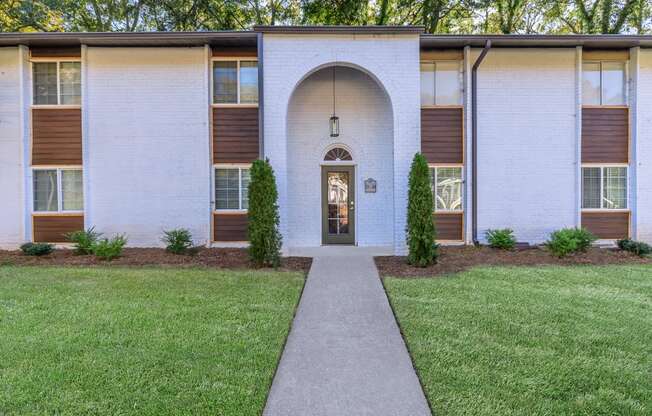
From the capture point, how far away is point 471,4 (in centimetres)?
1503

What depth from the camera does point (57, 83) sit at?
31.6 feet

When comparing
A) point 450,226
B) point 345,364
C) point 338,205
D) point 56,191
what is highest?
point 56,191

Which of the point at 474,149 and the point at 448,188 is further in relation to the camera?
the point at 448,188

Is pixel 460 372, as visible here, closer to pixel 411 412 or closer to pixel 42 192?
pixel 411 412

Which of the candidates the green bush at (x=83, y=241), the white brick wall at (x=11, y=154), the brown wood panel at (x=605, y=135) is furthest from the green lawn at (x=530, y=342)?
the white brick wall at (x=11, y=154)

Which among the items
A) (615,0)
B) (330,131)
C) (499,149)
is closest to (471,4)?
(615,0)

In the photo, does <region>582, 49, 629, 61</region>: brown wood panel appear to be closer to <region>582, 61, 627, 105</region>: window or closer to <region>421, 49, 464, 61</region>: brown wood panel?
<region>582, 61, 627, 105</region>: window

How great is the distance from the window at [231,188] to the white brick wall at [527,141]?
6.21 m

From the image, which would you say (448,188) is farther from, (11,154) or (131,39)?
(11,154)

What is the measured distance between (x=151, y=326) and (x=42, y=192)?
7919 mm

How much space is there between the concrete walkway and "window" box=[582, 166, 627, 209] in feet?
25.2

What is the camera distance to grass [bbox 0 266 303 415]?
110 inches

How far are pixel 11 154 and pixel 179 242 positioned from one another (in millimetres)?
5163

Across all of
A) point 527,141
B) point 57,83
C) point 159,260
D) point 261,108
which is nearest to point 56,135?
point 57,83
